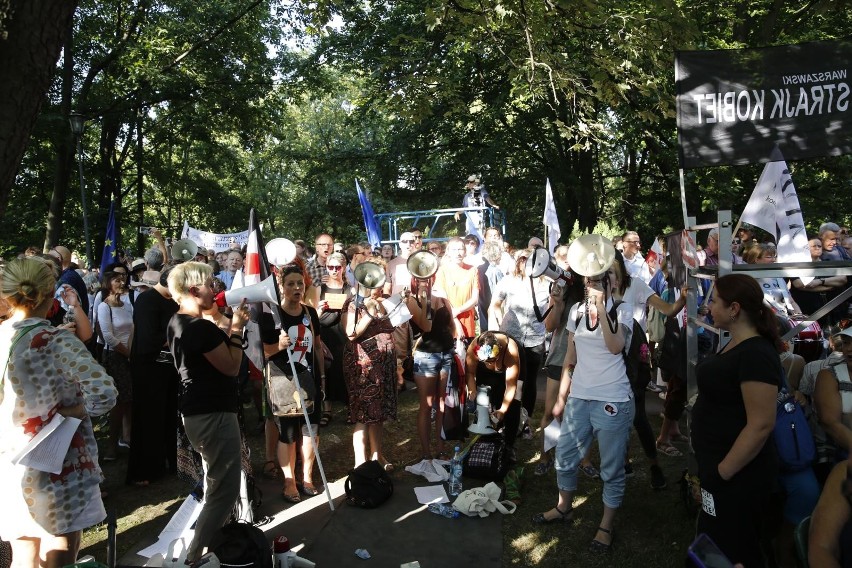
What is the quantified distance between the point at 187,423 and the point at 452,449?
9.98ft

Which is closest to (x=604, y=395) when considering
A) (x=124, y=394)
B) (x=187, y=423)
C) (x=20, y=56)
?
(x=187, y=423)

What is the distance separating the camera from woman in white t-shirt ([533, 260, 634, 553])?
158 inches

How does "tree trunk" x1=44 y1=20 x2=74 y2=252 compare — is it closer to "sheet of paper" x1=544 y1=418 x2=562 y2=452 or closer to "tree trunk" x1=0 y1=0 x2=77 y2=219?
"sheet of paper" x1=544 y1=418 x2=562 y2=452

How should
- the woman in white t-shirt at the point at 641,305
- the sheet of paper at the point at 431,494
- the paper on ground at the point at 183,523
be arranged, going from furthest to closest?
the sheet of paper at the point at 431,494, the woman in white t-shirt at the point at 641,305, the paper on ground at the point at 183,523

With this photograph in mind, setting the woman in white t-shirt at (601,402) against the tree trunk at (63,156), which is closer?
the woman in white t-shirt at (601,402)

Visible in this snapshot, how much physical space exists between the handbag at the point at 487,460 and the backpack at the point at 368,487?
687mm

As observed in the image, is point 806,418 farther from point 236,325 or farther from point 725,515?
point 236,325

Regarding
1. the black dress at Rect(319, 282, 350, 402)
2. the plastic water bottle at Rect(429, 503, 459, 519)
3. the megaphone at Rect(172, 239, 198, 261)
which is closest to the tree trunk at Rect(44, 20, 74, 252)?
the megaphone at Rect(172, 239, 198, 261)

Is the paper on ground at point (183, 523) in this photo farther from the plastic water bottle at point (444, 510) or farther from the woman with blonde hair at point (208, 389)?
the plastic water bottle at point (444, 510)

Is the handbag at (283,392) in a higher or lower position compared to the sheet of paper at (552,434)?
higher

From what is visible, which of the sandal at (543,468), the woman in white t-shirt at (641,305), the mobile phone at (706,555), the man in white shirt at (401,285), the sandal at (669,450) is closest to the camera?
the mobile phone at (706,555)

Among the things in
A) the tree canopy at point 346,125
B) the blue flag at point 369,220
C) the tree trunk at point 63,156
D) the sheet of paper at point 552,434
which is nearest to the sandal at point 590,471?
the sheet of paper at point 552,434

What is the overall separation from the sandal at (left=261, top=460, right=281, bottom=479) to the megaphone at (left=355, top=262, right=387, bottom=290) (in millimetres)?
1777

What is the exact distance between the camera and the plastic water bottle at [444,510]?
15.4 ft
